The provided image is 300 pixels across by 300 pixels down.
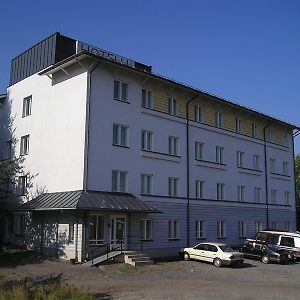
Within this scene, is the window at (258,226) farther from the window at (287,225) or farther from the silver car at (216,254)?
the silver car at (216,254)

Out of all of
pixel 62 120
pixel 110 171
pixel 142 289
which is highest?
pixel 62 120

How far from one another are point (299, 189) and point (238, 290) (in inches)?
1858

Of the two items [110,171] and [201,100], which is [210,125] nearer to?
[201,100]

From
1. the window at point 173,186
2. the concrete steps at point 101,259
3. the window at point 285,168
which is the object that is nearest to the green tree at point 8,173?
the concrete steps at point 101,259

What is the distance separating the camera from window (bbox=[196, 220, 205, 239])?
1366 inches

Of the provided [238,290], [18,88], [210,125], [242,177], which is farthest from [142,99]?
[238,290]

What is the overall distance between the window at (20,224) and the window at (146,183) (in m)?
9.04

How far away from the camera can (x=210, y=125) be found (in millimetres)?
37094

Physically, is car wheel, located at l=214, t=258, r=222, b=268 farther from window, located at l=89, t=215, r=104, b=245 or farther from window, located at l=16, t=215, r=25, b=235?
window, located at l=16, t=215, r=25, b=235

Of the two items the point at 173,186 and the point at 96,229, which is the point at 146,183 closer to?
the point at 173,186

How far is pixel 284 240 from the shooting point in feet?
112

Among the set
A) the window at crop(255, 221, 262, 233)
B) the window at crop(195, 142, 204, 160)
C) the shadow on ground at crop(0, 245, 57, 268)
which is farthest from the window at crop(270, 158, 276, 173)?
the shadow on ground at crop(0, 245, 57, 268)

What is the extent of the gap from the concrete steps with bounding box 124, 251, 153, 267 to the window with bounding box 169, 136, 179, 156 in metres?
8.54

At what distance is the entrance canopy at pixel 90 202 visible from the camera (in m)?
25.7
